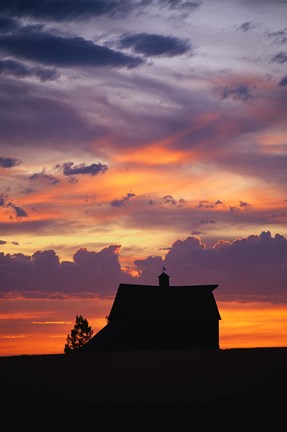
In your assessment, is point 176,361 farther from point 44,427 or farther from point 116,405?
point 44,427

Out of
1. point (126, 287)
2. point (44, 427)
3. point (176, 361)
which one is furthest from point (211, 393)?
point (126, 287)

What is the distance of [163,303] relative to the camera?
74.5m

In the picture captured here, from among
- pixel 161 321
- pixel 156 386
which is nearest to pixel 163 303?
pixel 161 321

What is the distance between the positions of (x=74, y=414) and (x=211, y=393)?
21.7 ft

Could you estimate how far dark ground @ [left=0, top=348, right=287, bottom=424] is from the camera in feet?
74.4

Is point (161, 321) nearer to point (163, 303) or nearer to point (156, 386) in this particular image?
point (163, 303)

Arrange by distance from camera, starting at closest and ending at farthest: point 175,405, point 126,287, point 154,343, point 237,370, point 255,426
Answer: point 255,426 → point 175,405 → point 237,370 → point 154,343 → point 126,287

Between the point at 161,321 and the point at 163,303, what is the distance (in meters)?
2.76

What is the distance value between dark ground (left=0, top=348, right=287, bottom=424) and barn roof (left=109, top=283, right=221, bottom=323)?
28.8 metres

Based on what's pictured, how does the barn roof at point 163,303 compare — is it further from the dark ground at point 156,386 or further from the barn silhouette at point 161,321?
the dark ground at point 156,386

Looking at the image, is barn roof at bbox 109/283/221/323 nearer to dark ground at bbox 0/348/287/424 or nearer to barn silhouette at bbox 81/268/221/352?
barn silhouette at bbox 81/268/221/352

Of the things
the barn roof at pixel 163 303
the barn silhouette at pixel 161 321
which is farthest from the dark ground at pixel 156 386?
the barn roof at pixel 163 303

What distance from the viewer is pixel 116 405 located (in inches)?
907

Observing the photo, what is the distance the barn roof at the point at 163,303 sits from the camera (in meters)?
73.1
